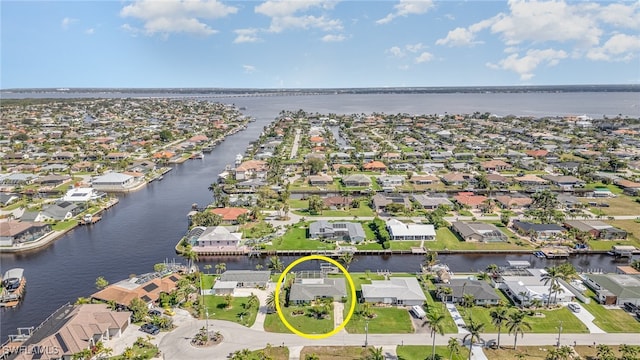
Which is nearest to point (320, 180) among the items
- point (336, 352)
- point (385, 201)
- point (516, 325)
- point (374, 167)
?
point (374, 167)

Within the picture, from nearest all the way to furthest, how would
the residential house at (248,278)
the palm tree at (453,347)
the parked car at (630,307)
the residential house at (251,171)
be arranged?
the palm tree at (453,347), the parked car at (630,307), the residential house at (248,278), the residential house at (251,171)

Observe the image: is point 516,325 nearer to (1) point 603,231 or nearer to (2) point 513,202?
(1) point 603,231

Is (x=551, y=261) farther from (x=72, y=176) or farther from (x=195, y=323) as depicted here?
(x=72, y=176)

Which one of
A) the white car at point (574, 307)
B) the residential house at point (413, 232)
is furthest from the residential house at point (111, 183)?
the white car at point (574, 307)

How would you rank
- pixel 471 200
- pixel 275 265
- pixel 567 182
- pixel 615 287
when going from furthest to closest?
pixel 567 182 < pixel 471 200 < pixel 275 265 < pixel 615 287

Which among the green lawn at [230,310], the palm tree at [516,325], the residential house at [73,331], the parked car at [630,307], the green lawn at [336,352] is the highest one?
the palm tree at [516,325]

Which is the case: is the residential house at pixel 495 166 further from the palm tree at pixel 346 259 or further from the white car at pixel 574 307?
the white car at pixel 574 307
